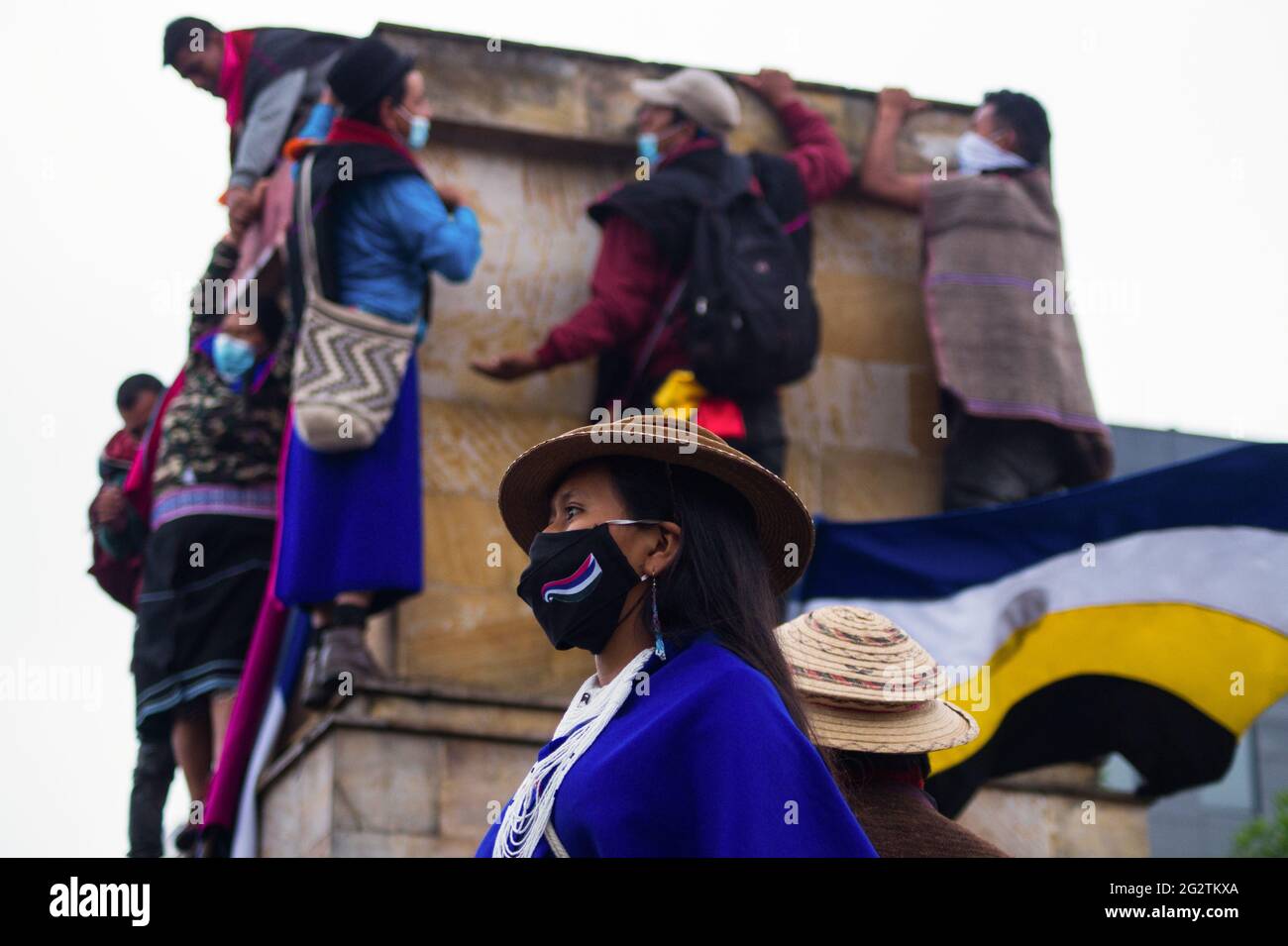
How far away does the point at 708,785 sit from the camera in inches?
148

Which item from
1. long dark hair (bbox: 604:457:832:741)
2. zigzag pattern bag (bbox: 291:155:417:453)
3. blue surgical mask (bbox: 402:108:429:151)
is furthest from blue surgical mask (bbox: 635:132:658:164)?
long dark hair (bbox: 604:457:832:741)

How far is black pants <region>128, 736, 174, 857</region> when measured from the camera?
983 centimetres

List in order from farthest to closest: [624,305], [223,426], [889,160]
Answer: [889,160] < [624,305] < [223,426]

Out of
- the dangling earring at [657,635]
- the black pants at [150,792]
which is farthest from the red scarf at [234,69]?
the dangling earring at [657,635]

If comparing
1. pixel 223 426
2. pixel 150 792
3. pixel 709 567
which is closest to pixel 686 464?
pixel 709 567

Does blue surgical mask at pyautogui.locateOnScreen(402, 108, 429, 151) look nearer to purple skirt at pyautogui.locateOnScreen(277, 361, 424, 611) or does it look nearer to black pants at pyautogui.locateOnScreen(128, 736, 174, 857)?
purple skirt at pyautogui.locateOnScreen(277, 361, 424, 611)

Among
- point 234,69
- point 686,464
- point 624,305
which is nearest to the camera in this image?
point 686,464

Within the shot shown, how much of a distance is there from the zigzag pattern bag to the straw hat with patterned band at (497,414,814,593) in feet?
15.8

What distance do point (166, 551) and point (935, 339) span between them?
3.82 meters

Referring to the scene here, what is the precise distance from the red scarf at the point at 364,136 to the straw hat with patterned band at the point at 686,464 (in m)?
5.35

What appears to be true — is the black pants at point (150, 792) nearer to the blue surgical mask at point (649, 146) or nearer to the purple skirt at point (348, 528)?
the purple skirt at point (348, 528)

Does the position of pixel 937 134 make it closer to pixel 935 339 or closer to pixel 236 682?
pixel 935 339

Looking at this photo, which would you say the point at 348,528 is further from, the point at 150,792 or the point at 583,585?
the point at 583,585

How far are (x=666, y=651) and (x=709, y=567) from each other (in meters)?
0.20
